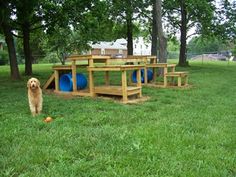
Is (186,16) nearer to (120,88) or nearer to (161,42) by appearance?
(161,42)

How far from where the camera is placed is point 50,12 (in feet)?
49.9

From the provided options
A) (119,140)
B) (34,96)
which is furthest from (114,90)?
(119,140)

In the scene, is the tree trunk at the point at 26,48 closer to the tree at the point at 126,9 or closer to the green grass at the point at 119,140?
the tree at the point at 126,9

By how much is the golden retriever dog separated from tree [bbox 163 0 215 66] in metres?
14.3

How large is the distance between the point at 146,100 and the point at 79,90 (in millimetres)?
2300

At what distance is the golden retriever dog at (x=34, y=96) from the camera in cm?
683

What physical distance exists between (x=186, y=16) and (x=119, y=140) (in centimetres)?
2251

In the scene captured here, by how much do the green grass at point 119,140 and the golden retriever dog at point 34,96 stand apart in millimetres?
168

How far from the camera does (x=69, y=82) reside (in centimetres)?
1030

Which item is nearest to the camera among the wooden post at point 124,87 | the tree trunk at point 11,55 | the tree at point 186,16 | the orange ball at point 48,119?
the orange ball at point 48,119

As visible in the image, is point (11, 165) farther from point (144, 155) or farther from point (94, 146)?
point (144, 155)

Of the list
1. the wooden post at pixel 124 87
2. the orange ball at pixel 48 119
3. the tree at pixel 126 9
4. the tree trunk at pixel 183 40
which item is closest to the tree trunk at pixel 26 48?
the tree at pixel 126 9

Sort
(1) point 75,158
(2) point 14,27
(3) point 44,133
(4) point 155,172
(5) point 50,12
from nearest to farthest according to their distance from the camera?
(4) point 155,172, (1) point 75,158, (3) point 44,133, (5) point 50,12, (2) point 14,27

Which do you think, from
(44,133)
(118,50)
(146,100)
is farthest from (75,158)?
(118,50)
